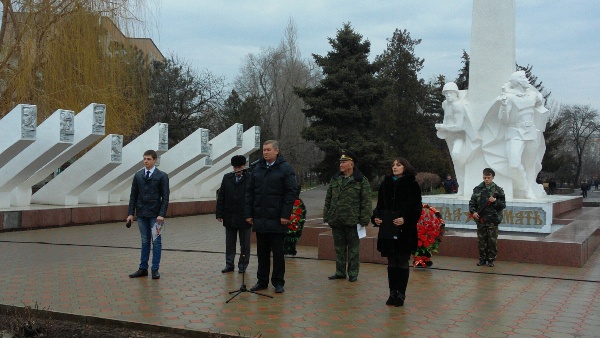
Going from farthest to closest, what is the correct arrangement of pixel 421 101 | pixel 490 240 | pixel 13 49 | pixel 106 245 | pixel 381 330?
pixel 421 101, pixel 13 49, pixel 106 245, pixel 490 240, pixel 381 330

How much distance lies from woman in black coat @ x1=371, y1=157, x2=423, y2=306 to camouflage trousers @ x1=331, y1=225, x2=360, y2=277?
1248 mm

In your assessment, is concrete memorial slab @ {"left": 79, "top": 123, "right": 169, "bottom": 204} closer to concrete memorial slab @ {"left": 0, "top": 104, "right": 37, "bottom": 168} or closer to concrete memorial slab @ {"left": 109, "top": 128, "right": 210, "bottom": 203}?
concrete memorial slab @ {"left": 109, "top": 128, "right": 210, "bottom": 203}

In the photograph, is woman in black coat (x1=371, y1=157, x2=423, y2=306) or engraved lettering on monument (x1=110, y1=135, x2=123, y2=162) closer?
woman in black coat (x1=371, y1=157, x2=423, y2=306)

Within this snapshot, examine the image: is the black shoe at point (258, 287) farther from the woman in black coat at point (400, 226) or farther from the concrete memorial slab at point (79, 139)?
the concrete memorial slab at point (79, 139)

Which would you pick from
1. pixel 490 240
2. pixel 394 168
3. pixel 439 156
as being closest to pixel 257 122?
pixel 439 156

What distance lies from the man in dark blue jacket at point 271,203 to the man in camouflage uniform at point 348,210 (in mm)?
969

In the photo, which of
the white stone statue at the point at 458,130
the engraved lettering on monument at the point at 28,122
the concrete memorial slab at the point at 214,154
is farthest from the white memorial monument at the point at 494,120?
the concrete memorial slab at the point at 214,154

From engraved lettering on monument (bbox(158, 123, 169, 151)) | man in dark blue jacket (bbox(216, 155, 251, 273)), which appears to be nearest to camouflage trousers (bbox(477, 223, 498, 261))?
man in dark blue jacket (bbox(216, 155, 251, 273))

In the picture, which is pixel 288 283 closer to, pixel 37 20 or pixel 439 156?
pixel 37 20

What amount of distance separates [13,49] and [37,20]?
45.2 inches

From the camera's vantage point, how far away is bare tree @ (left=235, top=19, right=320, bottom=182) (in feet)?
136

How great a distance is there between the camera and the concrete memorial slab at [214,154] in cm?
2317

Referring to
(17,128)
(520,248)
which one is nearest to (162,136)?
(17,128)

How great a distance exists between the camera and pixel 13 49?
1706 cm
